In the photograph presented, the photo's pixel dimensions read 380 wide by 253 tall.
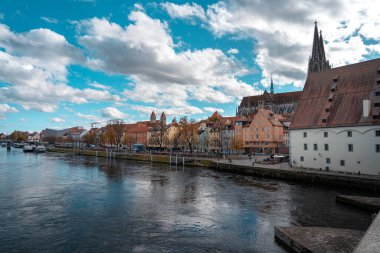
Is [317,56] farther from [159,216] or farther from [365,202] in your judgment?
[159,216]

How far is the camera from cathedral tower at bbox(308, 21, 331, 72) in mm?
115375

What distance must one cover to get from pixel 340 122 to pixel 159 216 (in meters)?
29.5

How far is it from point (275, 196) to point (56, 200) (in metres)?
20.5

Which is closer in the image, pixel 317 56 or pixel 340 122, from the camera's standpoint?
pixel 340 122

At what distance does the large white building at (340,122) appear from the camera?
36.2 m

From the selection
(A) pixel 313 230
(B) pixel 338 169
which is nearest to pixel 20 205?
(A) pixel 313 230

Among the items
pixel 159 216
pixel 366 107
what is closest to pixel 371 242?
pixel 159 216

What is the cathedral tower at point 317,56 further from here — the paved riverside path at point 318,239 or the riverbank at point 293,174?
the paved riverside path at point 318,239

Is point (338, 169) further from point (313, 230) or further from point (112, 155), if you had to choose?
point (112, 155)

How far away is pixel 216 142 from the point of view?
307 feet

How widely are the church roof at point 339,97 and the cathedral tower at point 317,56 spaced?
242 ft

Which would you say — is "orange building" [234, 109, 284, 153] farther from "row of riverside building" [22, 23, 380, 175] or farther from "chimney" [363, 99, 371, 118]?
"chimney" [363, 99, 371, 118]

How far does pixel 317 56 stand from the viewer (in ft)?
381

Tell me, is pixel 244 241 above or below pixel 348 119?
below
